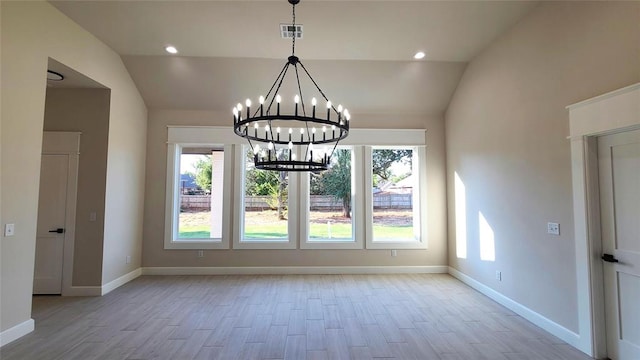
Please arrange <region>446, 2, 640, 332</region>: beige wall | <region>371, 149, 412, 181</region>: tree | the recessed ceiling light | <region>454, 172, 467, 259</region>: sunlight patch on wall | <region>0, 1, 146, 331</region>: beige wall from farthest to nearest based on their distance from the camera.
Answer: <region>371, 149, 412, 181</region>: tree, <region>454, 172, 467, 259</region>: sunlight patch on wall, the recessed ceiling light, <region>0, 1, 146, 331</region>: beige wall, <region>446, 2, 640, 332</region>: beige wall

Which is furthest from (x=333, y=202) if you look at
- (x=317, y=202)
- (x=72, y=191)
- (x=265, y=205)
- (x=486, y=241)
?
(x=72, y=191)

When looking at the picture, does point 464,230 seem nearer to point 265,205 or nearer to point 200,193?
point 265,205

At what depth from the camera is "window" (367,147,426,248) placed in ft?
18.8

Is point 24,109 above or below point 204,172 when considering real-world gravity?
above

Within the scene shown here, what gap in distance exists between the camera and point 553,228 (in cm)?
319

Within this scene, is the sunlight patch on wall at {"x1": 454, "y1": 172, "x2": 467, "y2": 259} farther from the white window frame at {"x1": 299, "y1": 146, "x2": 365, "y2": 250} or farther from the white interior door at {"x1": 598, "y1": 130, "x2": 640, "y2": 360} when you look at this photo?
the white interior door at {"x1": 598, "y1": 130, "x2": 640, "y2": 360}

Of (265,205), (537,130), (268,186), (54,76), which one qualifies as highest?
(54,76)

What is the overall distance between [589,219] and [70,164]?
6.27m

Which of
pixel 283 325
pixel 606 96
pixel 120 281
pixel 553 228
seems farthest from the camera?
pixel 120 281

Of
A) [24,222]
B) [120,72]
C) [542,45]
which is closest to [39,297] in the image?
[24,222]

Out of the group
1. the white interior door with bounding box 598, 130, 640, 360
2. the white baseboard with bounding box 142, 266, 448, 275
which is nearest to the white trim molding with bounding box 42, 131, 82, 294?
the white baseboard with bounding box 142, 266, 448, 275

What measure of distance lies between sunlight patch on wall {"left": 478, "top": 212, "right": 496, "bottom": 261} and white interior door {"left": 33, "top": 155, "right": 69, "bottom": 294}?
19.8ft

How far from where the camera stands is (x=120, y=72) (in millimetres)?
4703

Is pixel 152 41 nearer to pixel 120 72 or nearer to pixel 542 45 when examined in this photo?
pixel 120 72
